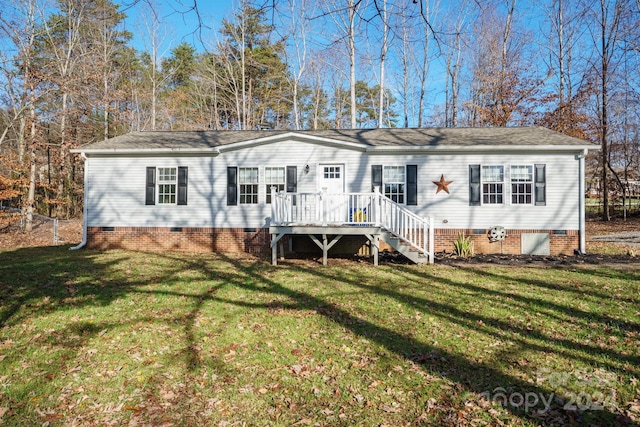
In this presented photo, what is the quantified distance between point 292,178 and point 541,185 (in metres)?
8.02

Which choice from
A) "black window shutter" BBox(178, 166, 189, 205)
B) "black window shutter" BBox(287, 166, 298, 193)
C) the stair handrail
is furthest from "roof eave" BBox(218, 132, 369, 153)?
the stair handrail

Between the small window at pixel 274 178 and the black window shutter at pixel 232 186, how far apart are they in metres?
1.02

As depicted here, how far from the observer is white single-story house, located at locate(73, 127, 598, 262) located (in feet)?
39.3

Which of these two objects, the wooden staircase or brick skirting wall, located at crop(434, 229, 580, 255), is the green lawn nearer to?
the wooden staircase

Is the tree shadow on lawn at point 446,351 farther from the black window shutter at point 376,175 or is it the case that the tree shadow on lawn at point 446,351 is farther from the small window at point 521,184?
the small window at point 521,184

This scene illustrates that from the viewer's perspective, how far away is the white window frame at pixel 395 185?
12391 millimetres

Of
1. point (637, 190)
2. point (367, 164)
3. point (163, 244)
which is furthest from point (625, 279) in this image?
point (637, 190)

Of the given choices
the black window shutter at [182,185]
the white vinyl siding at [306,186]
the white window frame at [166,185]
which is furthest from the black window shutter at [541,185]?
the white window frame at [166,185]

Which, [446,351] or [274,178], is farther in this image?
[274,178]

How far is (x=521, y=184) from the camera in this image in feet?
39.7

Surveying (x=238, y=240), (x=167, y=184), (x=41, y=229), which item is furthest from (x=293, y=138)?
(x=41, y=229)

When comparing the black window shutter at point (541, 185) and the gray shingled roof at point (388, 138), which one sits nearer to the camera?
the black window shutter at point (541, 185)

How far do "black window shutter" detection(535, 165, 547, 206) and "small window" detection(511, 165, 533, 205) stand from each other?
178 millimetres

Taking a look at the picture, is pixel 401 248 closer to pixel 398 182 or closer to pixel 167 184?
pixel 398 182
